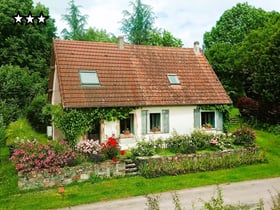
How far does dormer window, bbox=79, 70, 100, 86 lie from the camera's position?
21259mm

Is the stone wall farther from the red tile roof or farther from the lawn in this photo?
the red tile roof

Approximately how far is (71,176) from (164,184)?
4221 millimetres

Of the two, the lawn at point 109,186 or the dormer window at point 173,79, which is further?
the dormer window at point 173,79

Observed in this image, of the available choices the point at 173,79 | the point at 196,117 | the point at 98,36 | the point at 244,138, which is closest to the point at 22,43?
the point at 98,36

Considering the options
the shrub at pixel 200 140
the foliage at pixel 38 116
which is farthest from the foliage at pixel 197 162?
Result: the foliage at pixel 38 116

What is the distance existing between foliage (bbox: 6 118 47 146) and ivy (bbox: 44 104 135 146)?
467cm

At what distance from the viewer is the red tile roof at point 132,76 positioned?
20.9 meters

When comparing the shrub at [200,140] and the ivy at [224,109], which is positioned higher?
the ivy at [224,109]

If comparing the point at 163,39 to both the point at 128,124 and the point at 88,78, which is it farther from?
the point at 88,78

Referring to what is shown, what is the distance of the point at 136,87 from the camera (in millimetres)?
22500

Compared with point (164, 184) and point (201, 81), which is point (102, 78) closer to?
point (201, 81)

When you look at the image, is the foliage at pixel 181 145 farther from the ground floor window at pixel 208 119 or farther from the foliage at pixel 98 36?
the foliage at pixel 98 36

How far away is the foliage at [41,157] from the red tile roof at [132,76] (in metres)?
3.72

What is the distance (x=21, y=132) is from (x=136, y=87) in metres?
9.27
